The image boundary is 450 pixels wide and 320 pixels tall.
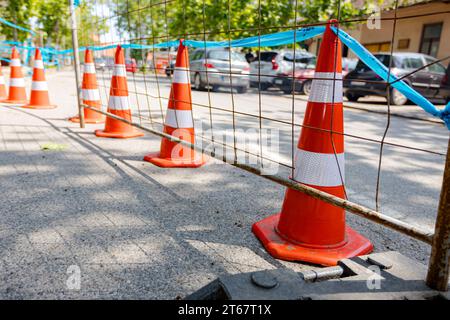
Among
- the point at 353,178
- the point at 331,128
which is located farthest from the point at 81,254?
the point at 353,178

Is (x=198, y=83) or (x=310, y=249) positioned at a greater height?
(x=198, y=83)

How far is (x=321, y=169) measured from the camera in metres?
2.20

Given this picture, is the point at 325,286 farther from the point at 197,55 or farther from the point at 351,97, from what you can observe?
the point at 197,55

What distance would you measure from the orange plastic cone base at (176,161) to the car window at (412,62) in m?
10.0

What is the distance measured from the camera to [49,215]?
2.54m

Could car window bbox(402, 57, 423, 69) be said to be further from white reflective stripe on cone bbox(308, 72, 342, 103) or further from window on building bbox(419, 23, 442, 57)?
white reflective stripe on cone bbox(308, 72, 342, 103)

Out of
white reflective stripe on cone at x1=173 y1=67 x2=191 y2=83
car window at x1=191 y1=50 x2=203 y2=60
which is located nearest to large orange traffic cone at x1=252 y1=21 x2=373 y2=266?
white reflective stripe on cone at x1=173 y1=67 x2=191 y2=83

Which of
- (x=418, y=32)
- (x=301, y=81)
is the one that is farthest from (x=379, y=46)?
(x=301, y=81)

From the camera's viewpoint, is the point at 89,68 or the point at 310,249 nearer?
the point at 310,249

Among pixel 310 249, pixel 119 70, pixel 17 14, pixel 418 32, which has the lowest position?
pixel 310 249

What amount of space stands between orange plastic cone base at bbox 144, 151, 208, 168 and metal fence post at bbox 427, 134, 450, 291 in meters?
2.57

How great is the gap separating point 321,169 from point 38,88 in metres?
6.87

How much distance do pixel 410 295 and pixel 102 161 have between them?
10.4ft

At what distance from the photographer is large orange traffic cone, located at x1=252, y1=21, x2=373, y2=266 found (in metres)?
2.16
